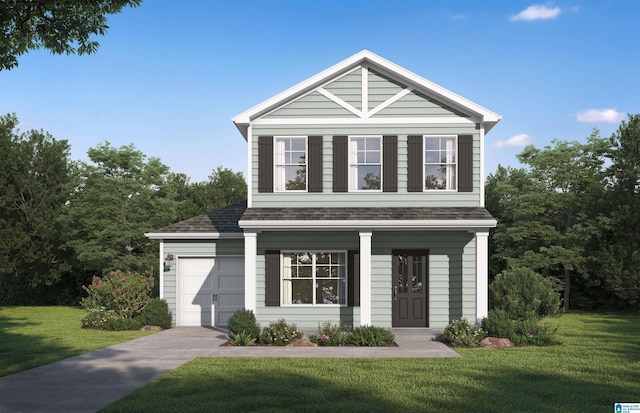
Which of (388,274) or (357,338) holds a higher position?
(388,274)

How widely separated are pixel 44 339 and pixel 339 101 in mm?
11075

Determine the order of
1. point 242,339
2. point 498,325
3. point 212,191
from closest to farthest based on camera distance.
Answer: point 242,339, point 498,325, point 212,191

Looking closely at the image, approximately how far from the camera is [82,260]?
29391 millimetres

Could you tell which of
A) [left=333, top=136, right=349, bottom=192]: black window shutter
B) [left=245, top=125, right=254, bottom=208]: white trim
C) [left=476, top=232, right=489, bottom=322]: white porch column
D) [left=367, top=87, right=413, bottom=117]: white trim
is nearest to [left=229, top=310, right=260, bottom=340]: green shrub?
[left=245, top=125, right=254, bottom=208]: white trim

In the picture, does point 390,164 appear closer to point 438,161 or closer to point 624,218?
point 438,161

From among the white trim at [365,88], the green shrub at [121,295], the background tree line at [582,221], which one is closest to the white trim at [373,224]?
the white trim at [365,88]

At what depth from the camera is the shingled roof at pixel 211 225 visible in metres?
20.3

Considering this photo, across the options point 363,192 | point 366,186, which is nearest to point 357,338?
point 363,192

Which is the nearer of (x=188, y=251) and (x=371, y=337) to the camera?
(x=371, y=337)

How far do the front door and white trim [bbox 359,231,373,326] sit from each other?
5.46 feet

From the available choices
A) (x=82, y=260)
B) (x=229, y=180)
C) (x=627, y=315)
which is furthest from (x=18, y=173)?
(x=627, y=315)

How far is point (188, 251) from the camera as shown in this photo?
2047cm

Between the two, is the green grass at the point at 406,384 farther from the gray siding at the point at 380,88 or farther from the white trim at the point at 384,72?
the gray siding at the point at 380,88

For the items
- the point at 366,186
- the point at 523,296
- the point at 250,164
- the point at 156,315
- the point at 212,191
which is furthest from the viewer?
the point at 212,191
